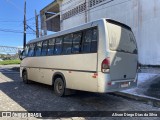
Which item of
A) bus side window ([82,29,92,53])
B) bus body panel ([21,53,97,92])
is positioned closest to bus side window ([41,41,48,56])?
bus body panel ([21,53,97,92])

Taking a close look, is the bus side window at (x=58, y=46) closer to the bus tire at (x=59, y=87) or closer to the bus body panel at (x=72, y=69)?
the bus body panel at (x=72, y=69)

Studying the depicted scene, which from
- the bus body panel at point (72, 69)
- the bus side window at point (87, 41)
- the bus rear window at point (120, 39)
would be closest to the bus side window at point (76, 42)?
the bus body panel at point (72, 69)

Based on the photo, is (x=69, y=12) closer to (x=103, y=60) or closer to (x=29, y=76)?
(x=29, y=76)

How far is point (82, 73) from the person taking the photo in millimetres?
7191

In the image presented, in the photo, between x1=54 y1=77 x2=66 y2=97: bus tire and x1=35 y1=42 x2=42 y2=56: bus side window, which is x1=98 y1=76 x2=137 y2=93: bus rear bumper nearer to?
x1=54 y1=77 x2=66 y2=97: bus tire

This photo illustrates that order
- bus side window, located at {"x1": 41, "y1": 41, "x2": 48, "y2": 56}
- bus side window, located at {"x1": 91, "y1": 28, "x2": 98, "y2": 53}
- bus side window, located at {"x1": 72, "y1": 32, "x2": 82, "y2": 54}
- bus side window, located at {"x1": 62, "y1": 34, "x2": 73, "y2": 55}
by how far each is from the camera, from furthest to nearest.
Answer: bus side window, located at {"x1": 41, "y1": 41, "x2": 48, "y2": 56}
bus side window, located at {"x1": 62, "y1": 34, "x2": 73, "y2": 55}
bus side window, located at {"x1": 72, "y1": 32, "x2": 82, "y2": 54}
bus side window, located at {"x1": 91, "y1": 28, "x2": 98, "y2": 53}

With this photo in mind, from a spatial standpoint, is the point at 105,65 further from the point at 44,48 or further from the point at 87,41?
the point at 44,48

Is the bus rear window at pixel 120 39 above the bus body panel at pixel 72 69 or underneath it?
above

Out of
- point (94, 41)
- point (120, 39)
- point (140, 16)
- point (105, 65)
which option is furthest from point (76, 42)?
point (140, 16)

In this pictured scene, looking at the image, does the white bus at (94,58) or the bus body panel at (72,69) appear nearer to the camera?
the white bus at (94,58)

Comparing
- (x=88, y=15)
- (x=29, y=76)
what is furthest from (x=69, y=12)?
(x=29, y=76)

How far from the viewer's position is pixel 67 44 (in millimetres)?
8289

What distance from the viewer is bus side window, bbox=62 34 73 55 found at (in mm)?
8118

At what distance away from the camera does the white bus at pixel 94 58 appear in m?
6.49
